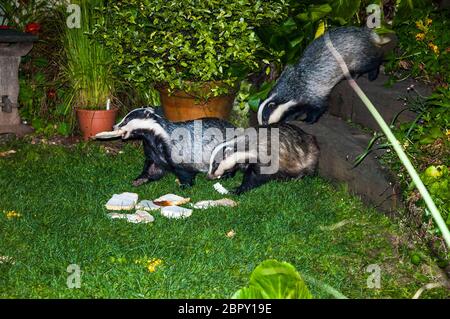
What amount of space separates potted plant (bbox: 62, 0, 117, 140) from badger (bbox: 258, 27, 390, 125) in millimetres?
1654

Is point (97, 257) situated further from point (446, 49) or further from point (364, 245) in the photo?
point (446, 49)

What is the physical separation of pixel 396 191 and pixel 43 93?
4144 millimetres

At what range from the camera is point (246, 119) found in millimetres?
6961

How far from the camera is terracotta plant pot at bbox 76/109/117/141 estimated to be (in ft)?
21.9

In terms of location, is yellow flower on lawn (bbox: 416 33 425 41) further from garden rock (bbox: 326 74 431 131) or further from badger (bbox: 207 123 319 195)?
badger (bbox: 207 123 319 195)

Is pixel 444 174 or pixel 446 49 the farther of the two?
pixel 446 49

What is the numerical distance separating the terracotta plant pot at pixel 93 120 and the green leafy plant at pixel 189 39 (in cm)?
55

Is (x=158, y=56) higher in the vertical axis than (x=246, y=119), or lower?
higher

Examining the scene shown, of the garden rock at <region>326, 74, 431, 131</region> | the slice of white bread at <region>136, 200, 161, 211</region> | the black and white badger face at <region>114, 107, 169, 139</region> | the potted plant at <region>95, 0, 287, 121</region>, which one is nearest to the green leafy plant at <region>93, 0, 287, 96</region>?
the potted plant at <region>95, 0, 287, 121</region>

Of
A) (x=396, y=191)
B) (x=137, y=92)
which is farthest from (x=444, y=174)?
(x=137, y=92)
